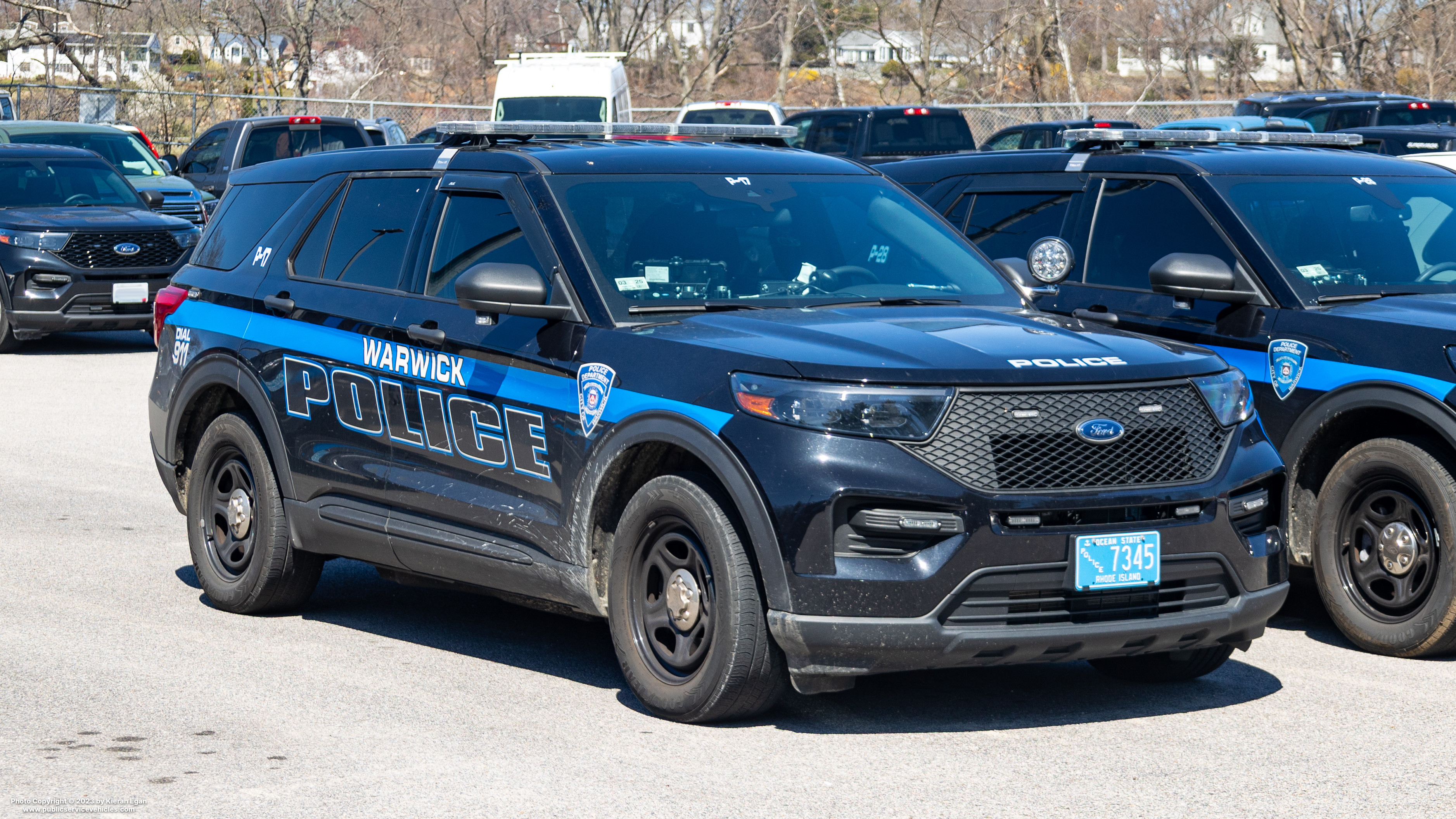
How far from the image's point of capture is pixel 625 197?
6.46 meters

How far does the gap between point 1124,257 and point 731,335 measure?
281 centimetres

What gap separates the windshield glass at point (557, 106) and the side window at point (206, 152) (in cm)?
394

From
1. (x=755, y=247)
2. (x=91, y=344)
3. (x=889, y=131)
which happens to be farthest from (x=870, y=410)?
(x=889, y=131)

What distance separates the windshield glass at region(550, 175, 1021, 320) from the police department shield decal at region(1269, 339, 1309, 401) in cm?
111

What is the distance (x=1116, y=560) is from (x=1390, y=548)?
6.37ft

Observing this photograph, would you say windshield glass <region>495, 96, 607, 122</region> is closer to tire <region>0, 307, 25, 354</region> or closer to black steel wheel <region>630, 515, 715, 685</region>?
tire <region>0, 307, 25, 354</region>

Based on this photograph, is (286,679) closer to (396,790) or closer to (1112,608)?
(396,790)

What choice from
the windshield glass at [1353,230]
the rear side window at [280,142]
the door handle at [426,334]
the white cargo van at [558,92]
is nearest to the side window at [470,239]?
the door handle at [426,334]

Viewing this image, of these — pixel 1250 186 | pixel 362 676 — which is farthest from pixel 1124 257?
pixel 362 676

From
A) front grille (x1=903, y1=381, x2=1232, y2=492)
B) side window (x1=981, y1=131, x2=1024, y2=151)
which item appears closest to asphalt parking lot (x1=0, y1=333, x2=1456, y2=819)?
front grille (x1=903, y1=381, x2=1232, y2=492)

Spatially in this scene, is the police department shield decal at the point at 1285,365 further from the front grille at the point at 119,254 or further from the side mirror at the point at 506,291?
the front grille at the point at 119,254

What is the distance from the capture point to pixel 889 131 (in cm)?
2484

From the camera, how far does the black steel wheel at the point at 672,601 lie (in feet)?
18.4

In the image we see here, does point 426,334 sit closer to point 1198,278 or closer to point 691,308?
point 691,308
